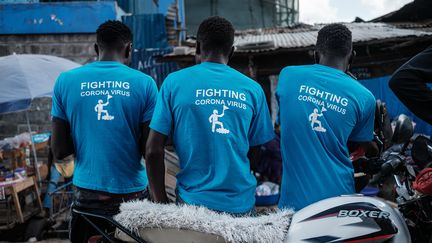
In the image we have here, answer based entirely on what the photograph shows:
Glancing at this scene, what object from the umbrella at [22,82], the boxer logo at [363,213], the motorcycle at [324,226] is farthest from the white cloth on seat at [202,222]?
the umbrella at [22,82]

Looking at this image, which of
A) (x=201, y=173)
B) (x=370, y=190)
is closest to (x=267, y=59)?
(x=370, y=190)

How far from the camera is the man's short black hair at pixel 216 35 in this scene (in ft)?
7.57

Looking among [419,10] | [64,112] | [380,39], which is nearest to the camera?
[64,112]

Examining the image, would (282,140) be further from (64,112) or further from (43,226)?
(43,226)

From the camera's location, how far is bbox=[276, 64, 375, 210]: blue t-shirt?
2316 mm

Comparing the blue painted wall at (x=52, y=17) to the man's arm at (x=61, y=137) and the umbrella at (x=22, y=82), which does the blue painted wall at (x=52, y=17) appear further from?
the man's arm at (x=61, y=137)

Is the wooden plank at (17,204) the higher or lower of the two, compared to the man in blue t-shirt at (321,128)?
lower

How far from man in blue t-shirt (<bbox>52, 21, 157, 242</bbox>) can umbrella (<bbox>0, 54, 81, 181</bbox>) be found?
11.0 feet

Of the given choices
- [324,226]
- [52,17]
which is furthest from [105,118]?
[52,17]

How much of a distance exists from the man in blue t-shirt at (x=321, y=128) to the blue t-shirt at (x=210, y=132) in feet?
0.99

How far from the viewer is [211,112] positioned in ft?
7.00

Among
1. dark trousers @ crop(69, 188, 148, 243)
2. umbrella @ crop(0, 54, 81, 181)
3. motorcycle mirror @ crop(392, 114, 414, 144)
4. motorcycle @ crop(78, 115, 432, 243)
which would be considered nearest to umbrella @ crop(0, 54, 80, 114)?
umbrella @ crop(0, 54, 81, 181)

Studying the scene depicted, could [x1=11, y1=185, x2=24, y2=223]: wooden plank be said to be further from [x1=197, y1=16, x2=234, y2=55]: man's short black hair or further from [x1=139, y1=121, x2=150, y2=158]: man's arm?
[x1=197, y1=16, x2=234, y2=55]: man's short black hair

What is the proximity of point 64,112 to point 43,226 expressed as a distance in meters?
4.09
